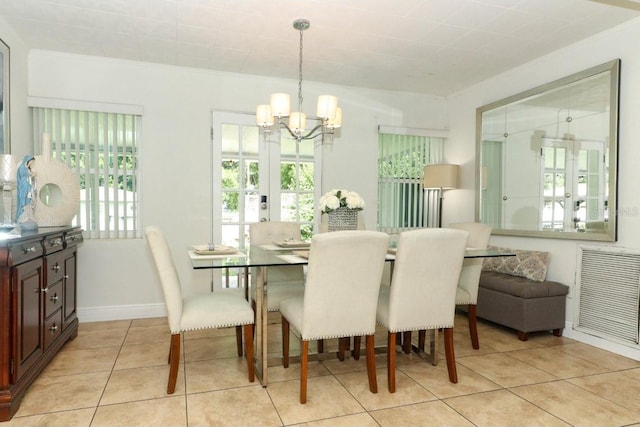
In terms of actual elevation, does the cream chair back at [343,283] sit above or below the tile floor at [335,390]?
above

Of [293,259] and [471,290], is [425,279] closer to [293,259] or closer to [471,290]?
[293,259]

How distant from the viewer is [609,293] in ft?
10.7

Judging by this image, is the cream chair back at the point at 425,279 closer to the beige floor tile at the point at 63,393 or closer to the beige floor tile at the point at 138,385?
the beige floor tile at the point at 138,385

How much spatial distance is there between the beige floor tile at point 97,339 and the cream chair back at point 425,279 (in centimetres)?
221

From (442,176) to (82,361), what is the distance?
375 centimetres

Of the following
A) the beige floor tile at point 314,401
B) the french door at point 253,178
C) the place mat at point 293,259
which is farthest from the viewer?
the french door at point 253,178

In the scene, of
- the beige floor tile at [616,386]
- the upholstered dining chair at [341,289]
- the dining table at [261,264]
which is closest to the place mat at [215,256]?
the dining table at [261,264]

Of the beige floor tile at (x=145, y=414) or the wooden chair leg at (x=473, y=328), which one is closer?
the beige floor tile at (x=145, y=414)

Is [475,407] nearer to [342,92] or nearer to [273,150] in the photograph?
[273,150]

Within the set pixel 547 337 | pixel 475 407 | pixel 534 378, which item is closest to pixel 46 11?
pixel 475 407

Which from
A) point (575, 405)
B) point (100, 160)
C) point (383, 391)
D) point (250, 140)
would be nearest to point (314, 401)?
point (383, 391)

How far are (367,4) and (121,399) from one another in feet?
9.38

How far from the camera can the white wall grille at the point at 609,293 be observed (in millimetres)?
3092

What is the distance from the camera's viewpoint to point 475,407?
2270mm
